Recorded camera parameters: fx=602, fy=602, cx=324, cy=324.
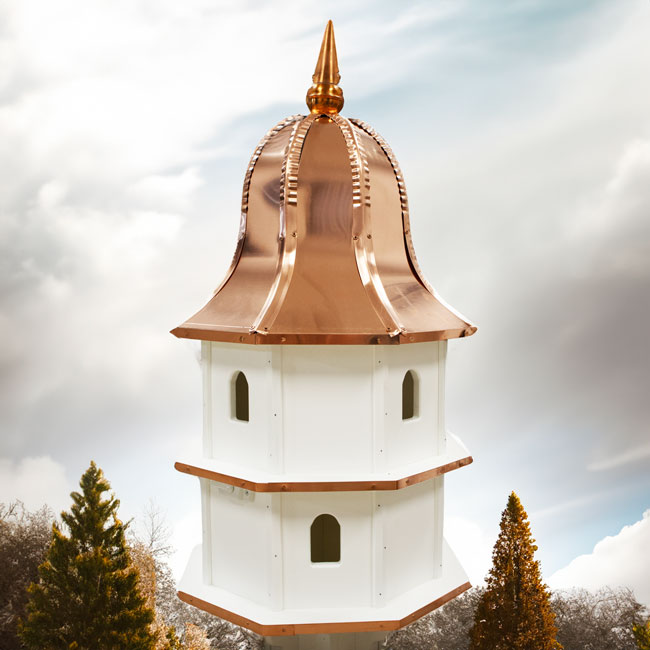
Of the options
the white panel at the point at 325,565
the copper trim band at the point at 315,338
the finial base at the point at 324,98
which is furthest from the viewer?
the finial base at the point at 324,98

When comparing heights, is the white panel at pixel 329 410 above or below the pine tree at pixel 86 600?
above

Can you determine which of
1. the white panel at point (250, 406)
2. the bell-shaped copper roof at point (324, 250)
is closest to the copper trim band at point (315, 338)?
the bell-shaped copper roof at point (324, 250)

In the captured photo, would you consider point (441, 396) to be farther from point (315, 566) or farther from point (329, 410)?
point (315, 566)

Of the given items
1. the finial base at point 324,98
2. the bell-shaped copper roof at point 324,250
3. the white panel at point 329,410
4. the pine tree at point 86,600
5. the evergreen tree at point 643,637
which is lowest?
the evergreen tree at point 643,637

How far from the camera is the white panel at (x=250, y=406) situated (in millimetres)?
6660

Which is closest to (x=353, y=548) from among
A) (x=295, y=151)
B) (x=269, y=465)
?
(x=269, y=465)

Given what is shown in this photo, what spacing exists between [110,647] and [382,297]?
5.38m

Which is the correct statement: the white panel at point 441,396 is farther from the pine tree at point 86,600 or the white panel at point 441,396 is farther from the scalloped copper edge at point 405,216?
the pine tree at point 86,600

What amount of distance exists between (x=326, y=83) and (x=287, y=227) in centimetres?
221

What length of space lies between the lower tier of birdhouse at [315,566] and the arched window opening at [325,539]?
1.40m

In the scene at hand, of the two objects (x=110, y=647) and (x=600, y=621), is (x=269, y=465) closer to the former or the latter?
(x=110, y=647)

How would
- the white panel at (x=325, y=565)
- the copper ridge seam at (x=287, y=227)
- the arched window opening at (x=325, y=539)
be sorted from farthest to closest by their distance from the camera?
1. the arched window opening at (x=325, y=539)
2. the white panel at (x=325, y=565)
3. the copper ridge seam at (x=287, y=227)

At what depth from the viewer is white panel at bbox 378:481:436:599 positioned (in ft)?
22.2

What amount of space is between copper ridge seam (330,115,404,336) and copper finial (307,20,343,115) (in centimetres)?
62
